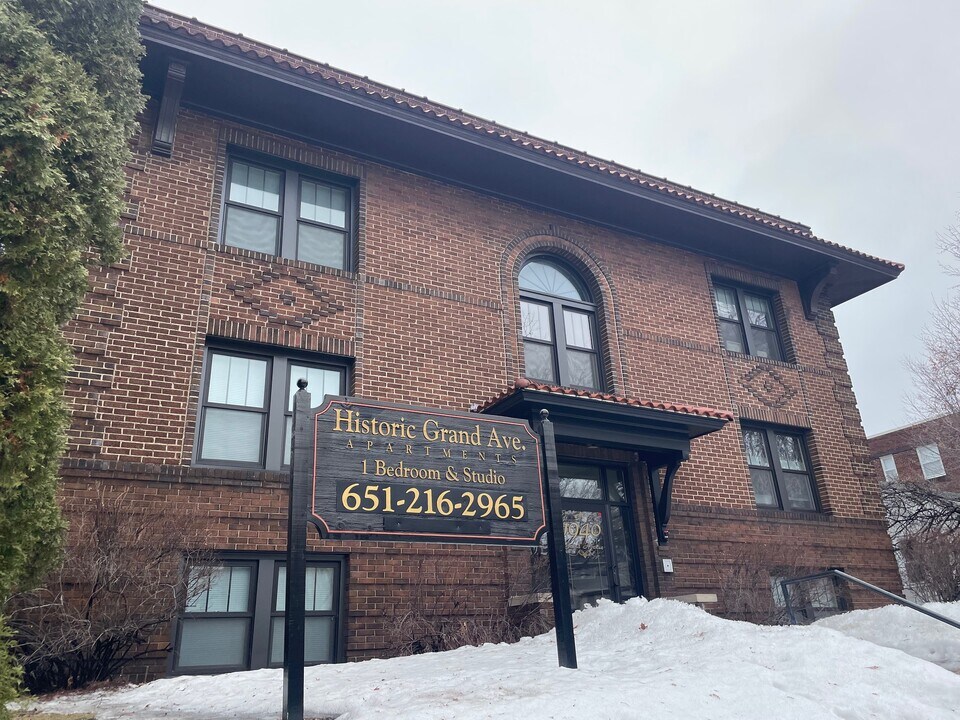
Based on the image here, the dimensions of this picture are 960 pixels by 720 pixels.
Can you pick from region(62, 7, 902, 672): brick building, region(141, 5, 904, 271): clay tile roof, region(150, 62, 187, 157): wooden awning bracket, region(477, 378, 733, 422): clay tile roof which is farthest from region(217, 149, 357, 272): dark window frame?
region(477, 378, 733, 422): clay tile roof

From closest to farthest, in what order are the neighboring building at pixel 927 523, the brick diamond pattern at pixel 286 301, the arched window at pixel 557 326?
1. the brick diamond pattern at pixel 286 301
2. the neighboring building at pixel 927 523
3. the arched window at pixel 557 326

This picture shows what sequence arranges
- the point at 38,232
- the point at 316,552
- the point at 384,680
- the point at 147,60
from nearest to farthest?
the point at 38,232
the point at 384,680
the point at 316,552
the point at 147,60

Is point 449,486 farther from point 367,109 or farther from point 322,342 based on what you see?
point 367,109

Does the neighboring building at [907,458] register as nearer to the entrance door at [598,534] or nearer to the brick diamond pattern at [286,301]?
the entrance door at [598,534]

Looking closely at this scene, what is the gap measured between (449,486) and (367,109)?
6.73 metres

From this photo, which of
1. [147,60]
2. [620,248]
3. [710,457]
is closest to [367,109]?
[147,60]

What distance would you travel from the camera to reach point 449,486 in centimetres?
627

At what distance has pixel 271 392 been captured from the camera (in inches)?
376

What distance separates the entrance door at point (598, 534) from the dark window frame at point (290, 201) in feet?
15.6

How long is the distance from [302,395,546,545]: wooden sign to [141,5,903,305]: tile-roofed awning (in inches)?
244

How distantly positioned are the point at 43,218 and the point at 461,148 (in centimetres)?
749

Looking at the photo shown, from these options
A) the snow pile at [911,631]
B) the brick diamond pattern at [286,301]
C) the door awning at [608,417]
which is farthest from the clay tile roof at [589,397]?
the snow pile at [911,631]

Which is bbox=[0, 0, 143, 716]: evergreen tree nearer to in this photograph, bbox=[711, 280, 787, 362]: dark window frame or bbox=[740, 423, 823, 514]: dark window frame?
bbox=[740, 423, 823, 514]: dark window frame

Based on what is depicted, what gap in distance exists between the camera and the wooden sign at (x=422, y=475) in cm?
572
